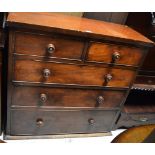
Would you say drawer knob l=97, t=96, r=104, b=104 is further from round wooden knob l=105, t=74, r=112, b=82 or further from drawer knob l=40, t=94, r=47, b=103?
drawer knob l=40, t=94, r=47, b=103

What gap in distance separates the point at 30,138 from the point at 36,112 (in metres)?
0.27

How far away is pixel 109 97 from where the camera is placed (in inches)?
65.2

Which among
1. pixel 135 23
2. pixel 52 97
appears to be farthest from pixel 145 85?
pixel 52 97

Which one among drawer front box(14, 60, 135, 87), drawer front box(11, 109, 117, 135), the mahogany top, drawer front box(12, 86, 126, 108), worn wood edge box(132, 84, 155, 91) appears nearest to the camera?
the mahogany top

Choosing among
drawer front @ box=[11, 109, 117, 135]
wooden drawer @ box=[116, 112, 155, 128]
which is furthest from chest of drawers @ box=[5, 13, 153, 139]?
wooden drawer @ box=[116, 112, 155, 128]

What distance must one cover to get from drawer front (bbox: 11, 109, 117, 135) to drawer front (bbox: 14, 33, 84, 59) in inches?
19.2

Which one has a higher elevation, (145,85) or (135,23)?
(135,23)

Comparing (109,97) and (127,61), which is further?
(109,97)

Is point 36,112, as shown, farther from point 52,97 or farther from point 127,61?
point 127,61

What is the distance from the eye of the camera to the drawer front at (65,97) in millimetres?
1441

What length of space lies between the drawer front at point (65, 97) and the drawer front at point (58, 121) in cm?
8

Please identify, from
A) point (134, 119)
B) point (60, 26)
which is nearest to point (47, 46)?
point (60, 26)

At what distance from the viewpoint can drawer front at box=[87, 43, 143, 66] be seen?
137cm

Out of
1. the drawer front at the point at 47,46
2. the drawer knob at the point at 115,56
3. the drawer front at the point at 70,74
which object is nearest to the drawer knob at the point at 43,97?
the drawer front at the point at 70,74
